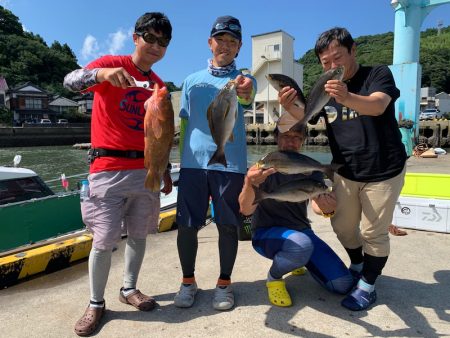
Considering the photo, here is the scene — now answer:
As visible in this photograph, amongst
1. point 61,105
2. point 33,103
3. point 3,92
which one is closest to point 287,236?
point 33,103

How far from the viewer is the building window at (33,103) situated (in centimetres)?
5762

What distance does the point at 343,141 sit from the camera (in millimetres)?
3193

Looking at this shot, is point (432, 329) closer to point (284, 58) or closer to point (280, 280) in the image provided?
point (280, 280)

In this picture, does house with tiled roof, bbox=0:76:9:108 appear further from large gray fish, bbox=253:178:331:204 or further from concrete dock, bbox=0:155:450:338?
large gray fish, bbox=253:178:331:204

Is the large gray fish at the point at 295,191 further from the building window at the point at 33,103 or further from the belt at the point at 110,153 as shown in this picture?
the building window at the point at 33,103

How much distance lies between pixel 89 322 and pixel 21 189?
5.66 meters

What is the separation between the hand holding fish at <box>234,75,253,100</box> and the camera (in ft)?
8.95

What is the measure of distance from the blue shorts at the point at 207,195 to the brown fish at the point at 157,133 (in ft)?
1.53

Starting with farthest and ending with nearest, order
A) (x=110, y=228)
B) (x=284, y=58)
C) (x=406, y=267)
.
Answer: (x=284, y=58), (x=406, y=267), (x=110, y=228)

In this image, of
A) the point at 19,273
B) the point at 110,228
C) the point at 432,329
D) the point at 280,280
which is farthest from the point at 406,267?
the point at 19,273

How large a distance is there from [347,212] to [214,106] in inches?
66.6

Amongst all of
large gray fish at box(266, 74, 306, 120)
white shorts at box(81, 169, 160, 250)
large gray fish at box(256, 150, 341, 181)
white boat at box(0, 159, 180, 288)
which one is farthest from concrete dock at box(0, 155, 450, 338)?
large gray fish at box(266, 74, 306, 120)

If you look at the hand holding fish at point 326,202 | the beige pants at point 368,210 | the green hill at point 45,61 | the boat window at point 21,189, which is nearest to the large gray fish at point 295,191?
the hand holding fish at point 326,202

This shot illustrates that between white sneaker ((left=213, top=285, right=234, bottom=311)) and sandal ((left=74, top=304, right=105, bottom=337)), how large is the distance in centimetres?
102
